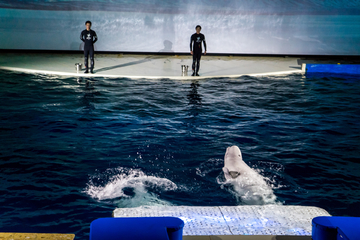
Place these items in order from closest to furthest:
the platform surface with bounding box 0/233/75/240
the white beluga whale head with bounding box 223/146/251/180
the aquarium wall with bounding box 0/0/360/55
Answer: the platform surface with bounding box 0/233/75/240
the white beluga whale head with bounding box 223/146/251/180
the aquarium wall with bounding box 0/0/360/55

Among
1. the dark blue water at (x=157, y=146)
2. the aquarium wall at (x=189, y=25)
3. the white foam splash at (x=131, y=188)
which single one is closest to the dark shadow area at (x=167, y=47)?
the aquarium wall at (x=189, y=25)

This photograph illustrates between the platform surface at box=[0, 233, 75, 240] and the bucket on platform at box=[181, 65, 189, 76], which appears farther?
the bucket on platform at box=[181, 65, 189, 76]

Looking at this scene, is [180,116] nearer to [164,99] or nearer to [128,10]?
[164,99]

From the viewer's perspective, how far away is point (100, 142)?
7000 millimetres

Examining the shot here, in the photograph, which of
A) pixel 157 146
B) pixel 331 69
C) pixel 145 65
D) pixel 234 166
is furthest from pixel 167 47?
pixel 234 166

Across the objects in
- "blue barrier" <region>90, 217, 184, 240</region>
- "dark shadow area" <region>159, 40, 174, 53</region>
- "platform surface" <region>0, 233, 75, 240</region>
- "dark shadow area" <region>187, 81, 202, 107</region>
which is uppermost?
"dark shadow area" <region>159, 40, 174, 53</region>

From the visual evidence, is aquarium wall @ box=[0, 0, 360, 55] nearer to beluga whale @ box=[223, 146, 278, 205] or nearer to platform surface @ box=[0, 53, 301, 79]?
platform surface @ box=[0, 53, 301, 79]

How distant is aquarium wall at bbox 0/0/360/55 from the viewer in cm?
1883

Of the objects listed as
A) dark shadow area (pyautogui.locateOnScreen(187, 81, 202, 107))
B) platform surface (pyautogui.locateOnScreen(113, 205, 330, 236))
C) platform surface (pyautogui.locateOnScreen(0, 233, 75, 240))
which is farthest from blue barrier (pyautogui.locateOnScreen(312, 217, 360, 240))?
dark shadow area (pyautogui.locateOnScreen(187, 81, 202, 107))

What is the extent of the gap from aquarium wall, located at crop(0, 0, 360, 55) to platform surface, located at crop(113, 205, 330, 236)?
52.3 feet

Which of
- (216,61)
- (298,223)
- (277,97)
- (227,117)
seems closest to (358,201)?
(298,223)

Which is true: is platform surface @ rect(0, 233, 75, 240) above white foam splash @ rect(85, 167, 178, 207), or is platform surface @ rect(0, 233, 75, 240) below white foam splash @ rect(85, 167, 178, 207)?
above

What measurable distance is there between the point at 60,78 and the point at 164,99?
14.1 ft

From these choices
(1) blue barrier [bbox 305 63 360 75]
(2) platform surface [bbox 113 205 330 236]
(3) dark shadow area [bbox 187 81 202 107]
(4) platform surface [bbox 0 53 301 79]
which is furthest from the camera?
(1) blue barrier [bbox 305 63 360 75]
